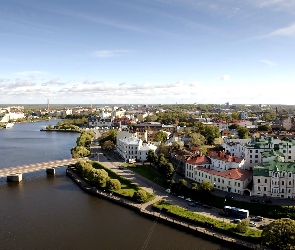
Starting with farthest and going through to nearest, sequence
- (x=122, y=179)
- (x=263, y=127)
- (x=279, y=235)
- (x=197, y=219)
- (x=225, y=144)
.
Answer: (x=263, y=127) → (x=225, y=144) → (x=122, y=179) → (x=197, y=219) → (x=279, y=235)

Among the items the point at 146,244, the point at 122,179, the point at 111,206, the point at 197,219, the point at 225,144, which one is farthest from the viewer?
the point at 225,144

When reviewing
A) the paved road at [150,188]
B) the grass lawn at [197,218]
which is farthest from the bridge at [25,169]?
the grass lawn at [197,218]

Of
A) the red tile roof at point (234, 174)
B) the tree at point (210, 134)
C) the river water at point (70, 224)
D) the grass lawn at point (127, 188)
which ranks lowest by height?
the river water at point (70, 224)

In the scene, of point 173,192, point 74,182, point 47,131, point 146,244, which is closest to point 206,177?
point 173,192

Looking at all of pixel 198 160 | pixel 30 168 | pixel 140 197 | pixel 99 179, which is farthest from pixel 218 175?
pixel 30 168

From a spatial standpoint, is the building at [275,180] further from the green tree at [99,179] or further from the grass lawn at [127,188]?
the green tree at [99,179]

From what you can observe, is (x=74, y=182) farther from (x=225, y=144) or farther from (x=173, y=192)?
(x=225, y=144)
